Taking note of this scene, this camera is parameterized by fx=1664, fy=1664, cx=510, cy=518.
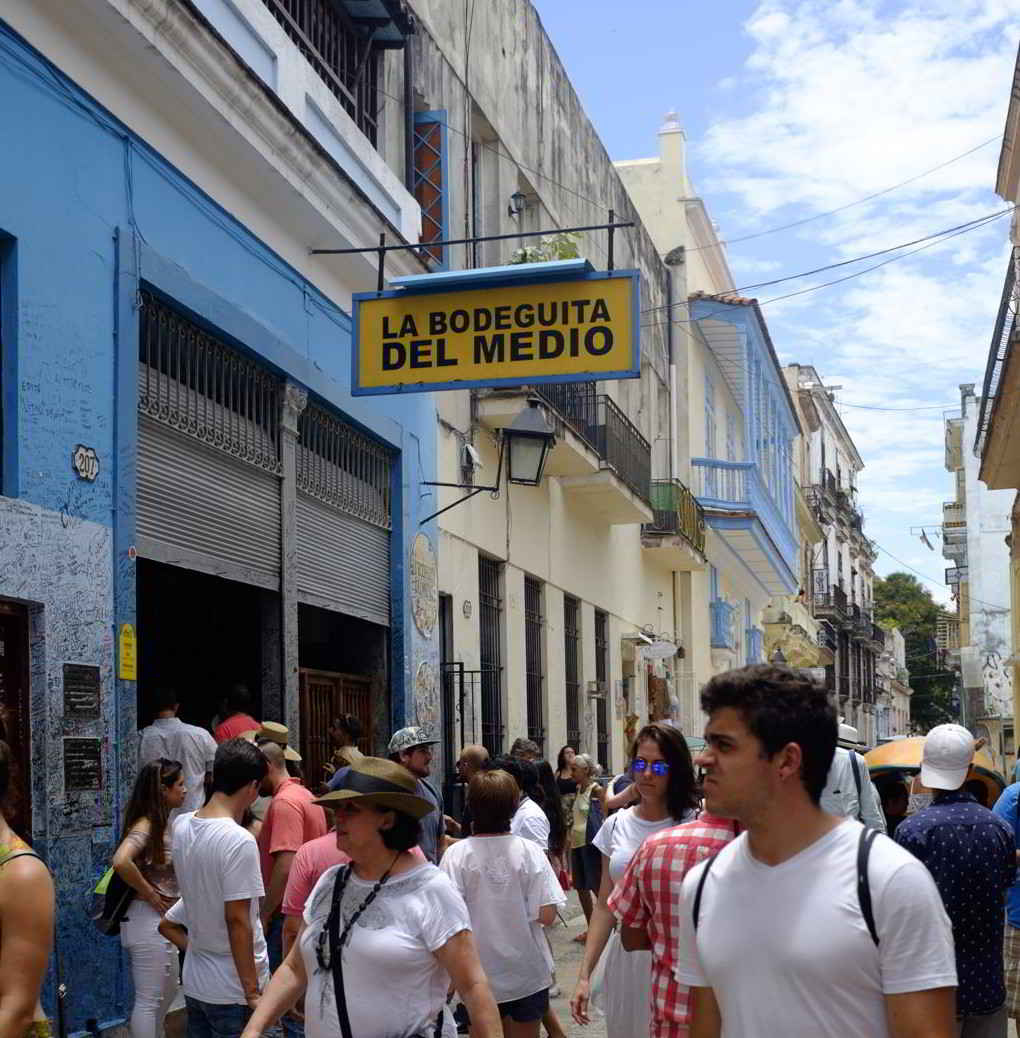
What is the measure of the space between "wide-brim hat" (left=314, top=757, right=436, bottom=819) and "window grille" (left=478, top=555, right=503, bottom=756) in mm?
11482

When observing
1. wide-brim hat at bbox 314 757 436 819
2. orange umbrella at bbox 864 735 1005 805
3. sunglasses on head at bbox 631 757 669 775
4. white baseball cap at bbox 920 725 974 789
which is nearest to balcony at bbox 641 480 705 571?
orange umbrella at bbox 864 735 1005 805

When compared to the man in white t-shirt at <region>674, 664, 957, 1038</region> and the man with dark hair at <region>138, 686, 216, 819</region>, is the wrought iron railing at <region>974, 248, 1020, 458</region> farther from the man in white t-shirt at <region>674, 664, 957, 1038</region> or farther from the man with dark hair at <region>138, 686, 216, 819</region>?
the man in white t-shirt at <region>674, 664, 957, 1038</region>

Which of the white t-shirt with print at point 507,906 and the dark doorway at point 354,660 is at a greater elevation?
the dark doorway at point 354,660

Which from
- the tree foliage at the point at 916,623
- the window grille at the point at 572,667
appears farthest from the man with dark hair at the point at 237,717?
the tree foliage at the point at 916,623

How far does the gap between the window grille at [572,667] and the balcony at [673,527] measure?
10.4 feet

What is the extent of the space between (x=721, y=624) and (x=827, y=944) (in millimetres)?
27827

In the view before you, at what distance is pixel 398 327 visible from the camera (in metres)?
10.5

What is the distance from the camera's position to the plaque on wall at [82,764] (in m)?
7.75

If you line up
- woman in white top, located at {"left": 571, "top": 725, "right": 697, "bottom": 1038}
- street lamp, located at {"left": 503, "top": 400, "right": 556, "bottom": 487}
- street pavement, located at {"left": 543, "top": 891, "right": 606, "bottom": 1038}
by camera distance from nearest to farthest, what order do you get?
woman in white top, located at {"left": 571, "top": 725, "right": 697, "bottom": 1038} < street pavement, located at {"left": 543, "top": 891, "right": 606, "bottom": 1038} < street lamp, located at {"left": 503, "top": 400, "right": 556, "bottom": 487}

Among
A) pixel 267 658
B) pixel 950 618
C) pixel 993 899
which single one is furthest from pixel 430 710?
pixel 950 618

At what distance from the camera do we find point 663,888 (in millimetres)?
5070

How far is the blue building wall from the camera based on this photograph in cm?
752

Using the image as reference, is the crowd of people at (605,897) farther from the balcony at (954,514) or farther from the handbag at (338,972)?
the balcony at (954,514)

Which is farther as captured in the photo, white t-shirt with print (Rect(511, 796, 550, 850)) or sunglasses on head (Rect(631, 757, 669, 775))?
white t-shirt with print (Rect(511, 796, 550, 850))
